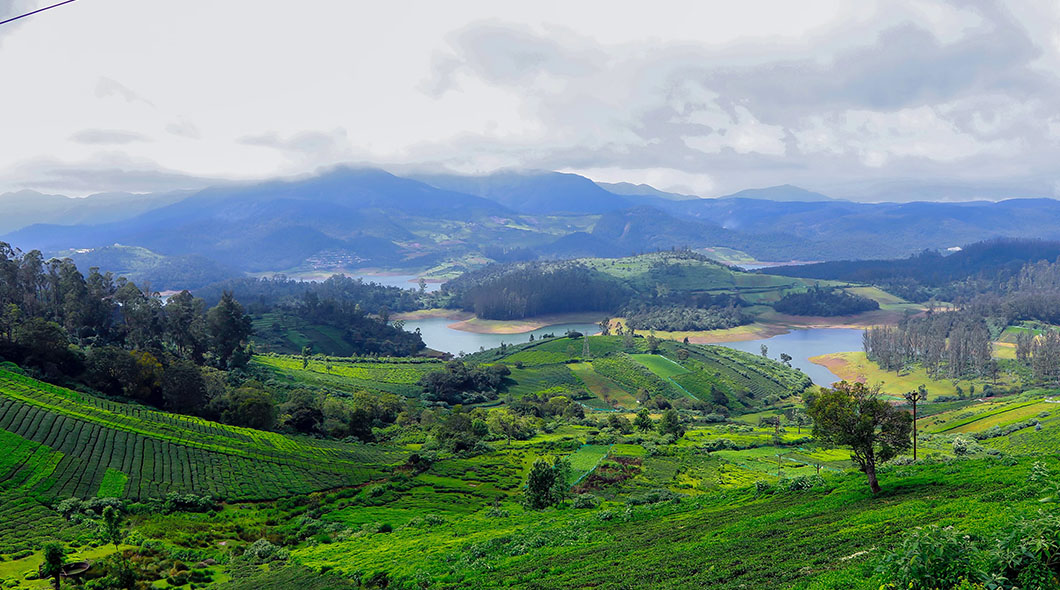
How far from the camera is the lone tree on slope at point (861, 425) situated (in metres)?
27.6

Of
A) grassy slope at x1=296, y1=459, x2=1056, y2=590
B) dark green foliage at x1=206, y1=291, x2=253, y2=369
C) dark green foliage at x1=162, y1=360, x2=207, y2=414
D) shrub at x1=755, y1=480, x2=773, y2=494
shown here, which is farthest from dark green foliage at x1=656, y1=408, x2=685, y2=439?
dark green foliage at x1=206, y1=291, x2=253, y2=369

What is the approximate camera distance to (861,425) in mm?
27453

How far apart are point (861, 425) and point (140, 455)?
5434 cm

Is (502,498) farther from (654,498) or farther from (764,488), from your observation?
(764,488)

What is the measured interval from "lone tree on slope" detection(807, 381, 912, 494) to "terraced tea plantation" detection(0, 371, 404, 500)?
4167cm

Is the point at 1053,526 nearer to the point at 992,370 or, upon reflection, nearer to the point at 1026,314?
the point at 992,370

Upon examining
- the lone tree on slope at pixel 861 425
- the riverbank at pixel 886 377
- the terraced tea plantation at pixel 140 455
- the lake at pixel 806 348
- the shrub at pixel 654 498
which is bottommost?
the riverbank at pixel 886 377

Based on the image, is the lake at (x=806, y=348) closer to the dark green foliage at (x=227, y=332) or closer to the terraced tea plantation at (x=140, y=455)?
the terraced tea plantation at (x=140, y=455)

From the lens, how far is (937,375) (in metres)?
130

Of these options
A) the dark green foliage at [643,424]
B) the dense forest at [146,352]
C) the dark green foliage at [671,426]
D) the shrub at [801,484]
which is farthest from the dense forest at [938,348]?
the shrub at [801,484]

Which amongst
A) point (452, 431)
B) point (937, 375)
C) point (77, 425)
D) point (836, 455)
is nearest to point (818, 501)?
point (836, 455)

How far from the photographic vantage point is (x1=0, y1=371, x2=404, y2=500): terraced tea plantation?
4554 cm

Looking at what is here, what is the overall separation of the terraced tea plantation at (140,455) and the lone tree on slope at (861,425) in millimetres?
41674

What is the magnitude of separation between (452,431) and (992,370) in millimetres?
120764
